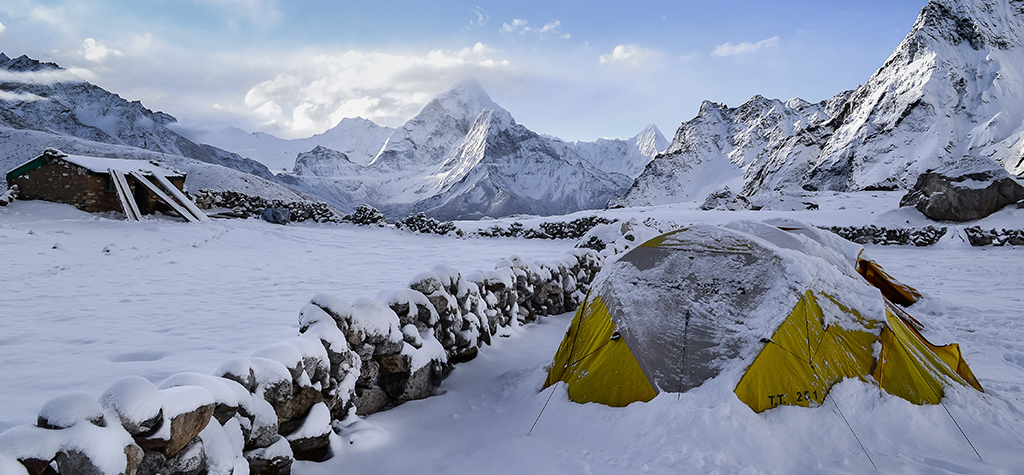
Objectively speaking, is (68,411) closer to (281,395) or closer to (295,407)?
(281,395)

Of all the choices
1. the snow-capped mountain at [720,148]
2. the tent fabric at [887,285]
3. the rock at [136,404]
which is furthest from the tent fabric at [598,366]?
the snow-capped mountain at [720,148]

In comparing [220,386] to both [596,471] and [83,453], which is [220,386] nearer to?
[83,453]

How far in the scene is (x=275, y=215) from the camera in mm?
18875

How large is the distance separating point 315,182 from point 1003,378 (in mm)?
205593

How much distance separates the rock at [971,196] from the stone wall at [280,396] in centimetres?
2092

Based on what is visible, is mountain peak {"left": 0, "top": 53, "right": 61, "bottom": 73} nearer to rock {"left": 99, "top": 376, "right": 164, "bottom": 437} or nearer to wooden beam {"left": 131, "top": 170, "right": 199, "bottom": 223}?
wooden beam {"left": 131, "top": 170, "right": 199, "bottom": 223}

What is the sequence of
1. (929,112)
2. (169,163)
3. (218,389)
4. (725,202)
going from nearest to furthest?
(218,389) < (725,202) < (169,163) < (929,112)

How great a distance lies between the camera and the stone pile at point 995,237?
49.6ft

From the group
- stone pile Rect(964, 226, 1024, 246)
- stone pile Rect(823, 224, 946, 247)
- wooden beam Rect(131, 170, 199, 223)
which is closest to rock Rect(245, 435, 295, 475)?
wooden beam Rect(131, 170, 199, 223)

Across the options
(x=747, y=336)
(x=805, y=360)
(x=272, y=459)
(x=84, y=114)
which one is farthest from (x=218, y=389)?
(x=84, y=114)

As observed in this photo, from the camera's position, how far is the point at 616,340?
4.45m

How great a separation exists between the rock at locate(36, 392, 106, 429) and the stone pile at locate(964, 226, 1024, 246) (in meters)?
21.7

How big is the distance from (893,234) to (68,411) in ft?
74.3

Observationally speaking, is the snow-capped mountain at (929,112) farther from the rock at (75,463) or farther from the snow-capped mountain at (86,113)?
the snow-capped mountain at (86,113)
